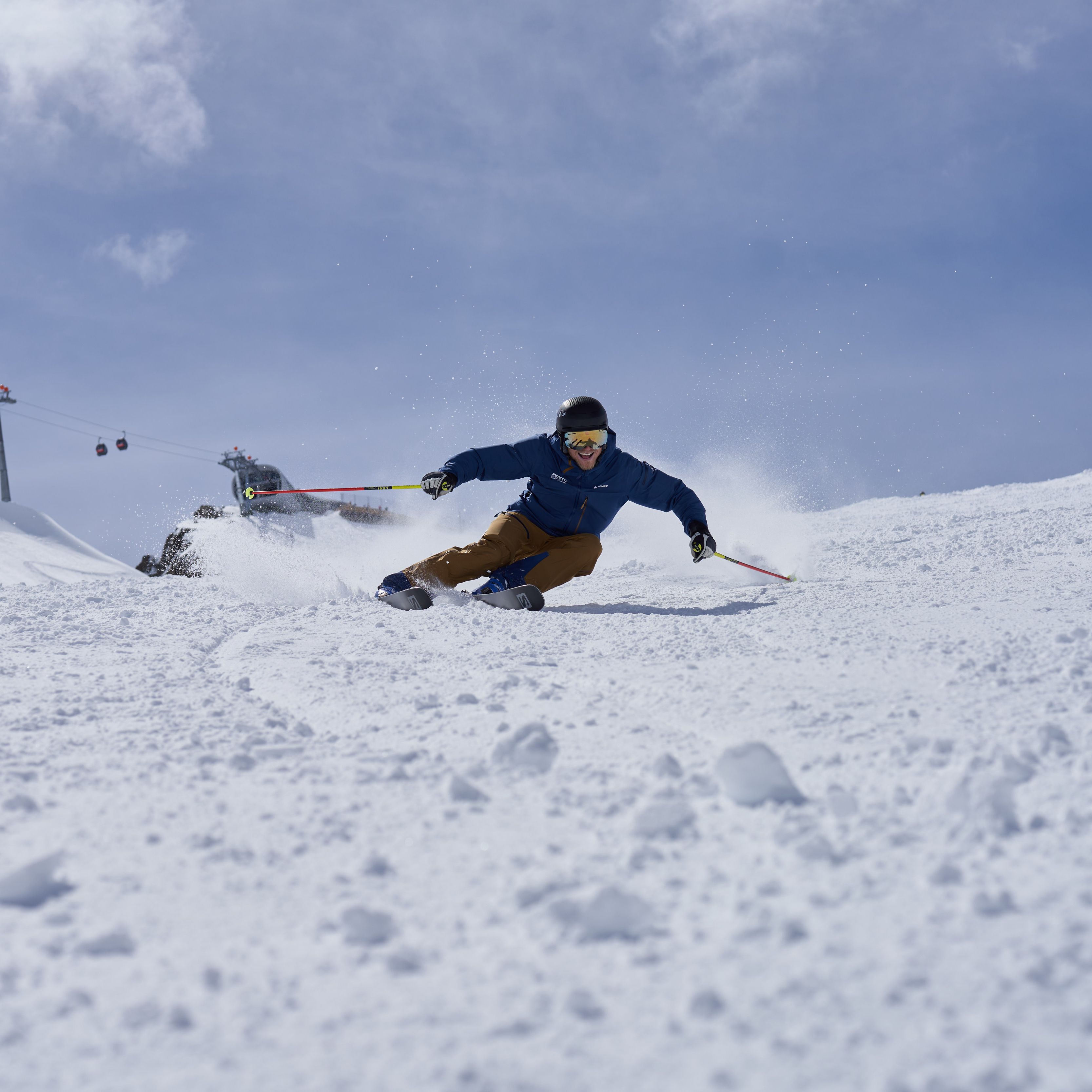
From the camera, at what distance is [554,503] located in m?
5.35

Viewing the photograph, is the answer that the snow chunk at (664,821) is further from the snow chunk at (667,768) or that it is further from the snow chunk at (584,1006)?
the snow chunk at (584,1006)

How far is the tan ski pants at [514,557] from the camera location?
5.03 metres

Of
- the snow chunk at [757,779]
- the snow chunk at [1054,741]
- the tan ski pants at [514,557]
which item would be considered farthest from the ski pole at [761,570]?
the snow chunk at [757,779]

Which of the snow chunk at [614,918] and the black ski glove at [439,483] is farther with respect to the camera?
the black ski glove at [439,483]

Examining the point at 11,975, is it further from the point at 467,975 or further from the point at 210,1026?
the point at 467,975

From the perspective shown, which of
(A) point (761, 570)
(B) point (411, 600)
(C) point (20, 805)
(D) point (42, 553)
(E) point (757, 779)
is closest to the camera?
(E) point (757, 779)

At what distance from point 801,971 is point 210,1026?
66 centimetres

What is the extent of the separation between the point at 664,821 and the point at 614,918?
27 centimetres

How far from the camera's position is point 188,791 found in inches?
61.2

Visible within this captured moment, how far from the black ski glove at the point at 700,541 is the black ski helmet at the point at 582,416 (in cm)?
94

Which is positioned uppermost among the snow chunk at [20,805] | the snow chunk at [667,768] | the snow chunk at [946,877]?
the snow chunk at [667,768]

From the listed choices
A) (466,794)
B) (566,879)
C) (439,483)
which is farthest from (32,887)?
(439,483)

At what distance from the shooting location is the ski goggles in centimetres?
505

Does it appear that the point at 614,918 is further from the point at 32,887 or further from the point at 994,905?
the point at 32,887
